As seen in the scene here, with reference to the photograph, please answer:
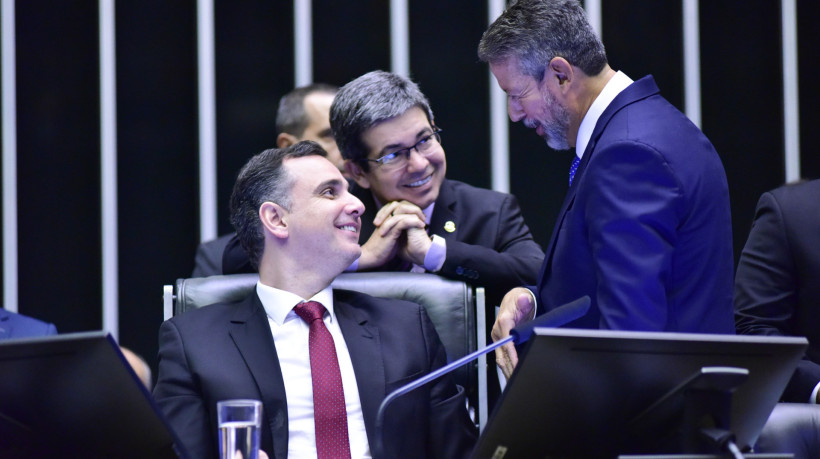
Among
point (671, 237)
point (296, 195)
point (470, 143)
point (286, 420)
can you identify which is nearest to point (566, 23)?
point (671, 237)

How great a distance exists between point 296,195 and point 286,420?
1.87 feet

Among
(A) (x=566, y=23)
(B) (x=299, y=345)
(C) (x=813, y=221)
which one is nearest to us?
(A) (x=566, y=23)

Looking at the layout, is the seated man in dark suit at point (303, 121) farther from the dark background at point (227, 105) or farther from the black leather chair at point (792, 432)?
the black leather chair at point (792, 432)

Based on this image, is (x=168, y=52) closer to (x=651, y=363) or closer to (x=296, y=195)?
(x=296, y=195)

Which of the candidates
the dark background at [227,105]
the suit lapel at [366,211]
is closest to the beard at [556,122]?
the suit lapel at [366,211]

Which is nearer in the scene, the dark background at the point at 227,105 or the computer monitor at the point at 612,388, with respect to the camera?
the computer monitor at the point at 612,388

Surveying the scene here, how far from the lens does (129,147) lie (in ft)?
12.1

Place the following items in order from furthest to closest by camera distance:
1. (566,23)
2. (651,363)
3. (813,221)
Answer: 1. (813,221)
2. (566,23)
3. (651,363)

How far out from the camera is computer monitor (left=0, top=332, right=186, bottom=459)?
4.47 ft

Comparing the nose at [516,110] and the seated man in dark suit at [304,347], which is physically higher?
the nose at [516,110]

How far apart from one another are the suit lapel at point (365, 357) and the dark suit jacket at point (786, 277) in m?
0.86

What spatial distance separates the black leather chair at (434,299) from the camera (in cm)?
240

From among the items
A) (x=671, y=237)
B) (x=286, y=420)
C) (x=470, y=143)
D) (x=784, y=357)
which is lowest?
(x=286, y=420)

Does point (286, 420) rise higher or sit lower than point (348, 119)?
lower
